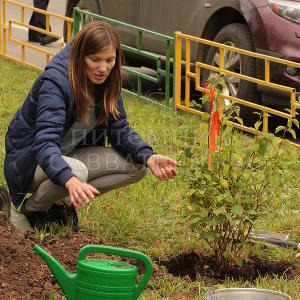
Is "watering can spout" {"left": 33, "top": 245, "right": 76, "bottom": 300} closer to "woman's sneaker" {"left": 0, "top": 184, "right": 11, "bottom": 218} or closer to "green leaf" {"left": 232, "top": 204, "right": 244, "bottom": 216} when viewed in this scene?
"green leaf" {"left": 232, "top": 204, "right": 244, "bottom": 216}

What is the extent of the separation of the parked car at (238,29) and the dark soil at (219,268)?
9.18 ft

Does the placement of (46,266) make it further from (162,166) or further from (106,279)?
(106,279)

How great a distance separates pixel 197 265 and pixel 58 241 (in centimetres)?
70

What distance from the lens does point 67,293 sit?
3.75m

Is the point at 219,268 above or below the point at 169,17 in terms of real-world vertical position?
below

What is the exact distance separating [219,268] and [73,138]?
102 cm

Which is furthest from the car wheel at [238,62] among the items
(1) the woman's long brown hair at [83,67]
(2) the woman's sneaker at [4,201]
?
(2) the woman's sneaker at [4,201]

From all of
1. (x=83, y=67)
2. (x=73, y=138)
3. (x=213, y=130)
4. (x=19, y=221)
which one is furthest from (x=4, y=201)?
(x=213, y=130)

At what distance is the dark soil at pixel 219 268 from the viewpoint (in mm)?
4801

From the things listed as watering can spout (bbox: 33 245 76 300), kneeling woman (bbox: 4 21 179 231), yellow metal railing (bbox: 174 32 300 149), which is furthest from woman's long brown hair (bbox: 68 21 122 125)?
yellow metal railing (bbox: 174 32 300 149)

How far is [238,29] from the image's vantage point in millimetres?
8070

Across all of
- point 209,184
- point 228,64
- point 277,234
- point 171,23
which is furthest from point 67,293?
point 171,23

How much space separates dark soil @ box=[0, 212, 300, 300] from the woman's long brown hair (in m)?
0.64

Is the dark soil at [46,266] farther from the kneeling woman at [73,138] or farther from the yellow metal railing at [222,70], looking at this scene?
the yellow metal railing at [222,70]
